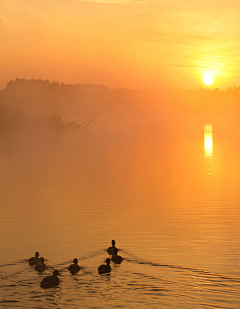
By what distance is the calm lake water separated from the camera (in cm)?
1680

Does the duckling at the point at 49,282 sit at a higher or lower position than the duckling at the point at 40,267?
lower

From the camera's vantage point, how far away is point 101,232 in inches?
1036

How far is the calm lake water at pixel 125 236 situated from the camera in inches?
661

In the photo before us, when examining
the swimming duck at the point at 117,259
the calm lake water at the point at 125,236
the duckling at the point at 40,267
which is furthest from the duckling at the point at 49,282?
the swimming duck at the point at 117,259

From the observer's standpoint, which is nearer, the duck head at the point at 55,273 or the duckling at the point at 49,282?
the duckling at the point at 49,282

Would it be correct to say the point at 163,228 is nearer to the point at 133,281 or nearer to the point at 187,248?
the point at 187,248

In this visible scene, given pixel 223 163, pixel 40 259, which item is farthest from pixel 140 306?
pixel 223 163

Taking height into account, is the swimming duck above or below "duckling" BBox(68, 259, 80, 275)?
above

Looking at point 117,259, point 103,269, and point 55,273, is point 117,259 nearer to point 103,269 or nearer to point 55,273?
point 103,269

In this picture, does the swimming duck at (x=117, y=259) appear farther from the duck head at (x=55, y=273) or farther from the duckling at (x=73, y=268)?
the duck head at (x=55, y=273)

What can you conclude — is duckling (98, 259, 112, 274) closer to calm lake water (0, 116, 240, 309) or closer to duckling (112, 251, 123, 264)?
calm lake water (0, 116, 240, 309)

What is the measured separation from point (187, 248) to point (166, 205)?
11063 mm

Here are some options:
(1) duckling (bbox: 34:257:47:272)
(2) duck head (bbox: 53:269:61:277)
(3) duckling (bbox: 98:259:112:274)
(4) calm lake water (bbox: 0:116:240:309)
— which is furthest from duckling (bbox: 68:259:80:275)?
(1) duckling (bbox: 34:257:47:272)

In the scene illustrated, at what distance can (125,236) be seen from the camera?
25.6 metres
